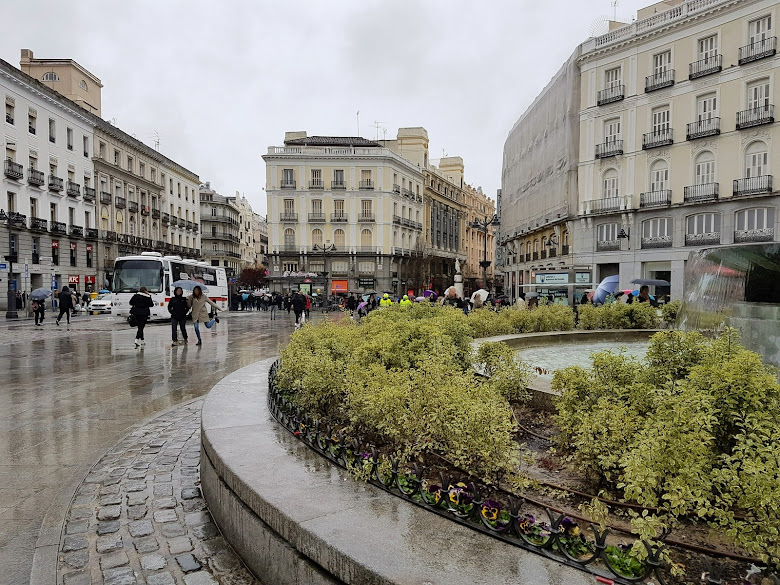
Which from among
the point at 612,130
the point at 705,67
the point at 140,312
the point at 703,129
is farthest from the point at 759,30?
the point at 140,312

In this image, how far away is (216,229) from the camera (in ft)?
282

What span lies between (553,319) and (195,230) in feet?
205

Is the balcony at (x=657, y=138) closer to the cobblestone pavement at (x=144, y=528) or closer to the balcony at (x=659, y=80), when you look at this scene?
the balcony at (x=659, y=80)

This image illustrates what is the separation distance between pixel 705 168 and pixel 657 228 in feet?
12.8

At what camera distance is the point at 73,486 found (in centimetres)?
448

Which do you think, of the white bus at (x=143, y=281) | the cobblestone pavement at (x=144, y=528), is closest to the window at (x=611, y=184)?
the white bus at (x=143, y=281)

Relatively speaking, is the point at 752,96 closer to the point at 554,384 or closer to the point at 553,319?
the point at 553,319

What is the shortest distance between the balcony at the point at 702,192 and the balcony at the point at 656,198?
0.96 m

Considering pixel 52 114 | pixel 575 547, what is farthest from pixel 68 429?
pixel 52 114

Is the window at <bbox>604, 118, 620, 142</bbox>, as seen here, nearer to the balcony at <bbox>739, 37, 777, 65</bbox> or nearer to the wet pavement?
the balcony at <bbox>739, 37, 777, 65</bbox>

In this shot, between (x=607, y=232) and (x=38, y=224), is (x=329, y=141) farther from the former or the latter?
(x=607, y=232)

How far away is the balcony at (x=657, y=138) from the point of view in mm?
30045

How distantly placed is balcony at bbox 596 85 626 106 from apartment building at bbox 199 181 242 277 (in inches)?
2505

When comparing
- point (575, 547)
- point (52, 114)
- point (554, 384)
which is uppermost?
point (52, 114)
